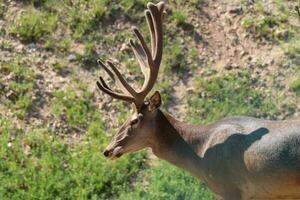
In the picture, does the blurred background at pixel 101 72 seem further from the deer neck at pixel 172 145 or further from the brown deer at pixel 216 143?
the brown deer at pixel 216 143

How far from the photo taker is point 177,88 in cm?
1361

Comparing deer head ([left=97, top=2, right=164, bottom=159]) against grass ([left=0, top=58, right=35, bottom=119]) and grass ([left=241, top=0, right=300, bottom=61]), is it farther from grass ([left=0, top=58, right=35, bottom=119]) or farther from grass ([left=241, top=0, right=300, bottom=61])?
grass ([left=241, top=0, right=300, bottom=61])

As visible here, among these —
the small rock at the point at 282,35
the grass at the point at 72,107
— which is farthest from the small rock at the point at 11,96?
the small rock at the point at 282,35

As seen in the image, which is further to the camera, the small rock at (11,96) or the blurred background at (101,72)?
the small rock at (11,96)

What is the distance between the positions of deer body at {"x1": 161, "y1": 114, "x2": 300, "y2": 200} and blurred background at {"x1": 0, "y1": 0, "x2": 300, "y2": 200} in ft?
5.11

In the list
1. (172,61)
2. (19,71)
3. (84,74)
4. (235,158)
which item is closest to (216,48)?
(172,61)

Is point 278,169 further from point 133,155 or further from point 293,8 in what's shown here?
point 293,8

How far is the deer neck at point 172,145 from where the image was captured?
10273 mm

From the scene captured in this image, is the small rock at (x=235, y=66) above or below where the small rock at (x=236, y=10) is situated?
below

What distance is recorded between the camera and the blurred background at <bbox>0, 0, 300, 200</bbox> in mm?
12062

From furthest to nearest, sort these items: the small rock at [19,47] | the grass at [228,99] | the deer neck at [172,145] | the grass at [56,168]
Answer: the small rock at [19,47] → the grass at [228,99] → the grass at [56,168] → the deer neck at [172,145]

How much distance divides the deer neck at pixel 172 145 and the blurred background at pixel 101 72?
51.2 inches

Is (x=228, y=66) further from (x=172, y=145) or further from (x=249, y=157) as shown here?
(x=249, y=157)

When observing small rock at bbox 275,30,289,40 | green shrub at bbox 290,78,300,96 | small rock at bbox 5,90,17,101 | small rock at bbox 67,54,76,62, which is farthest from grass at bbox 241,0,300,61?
small rock at bbox 5,90,17,101
